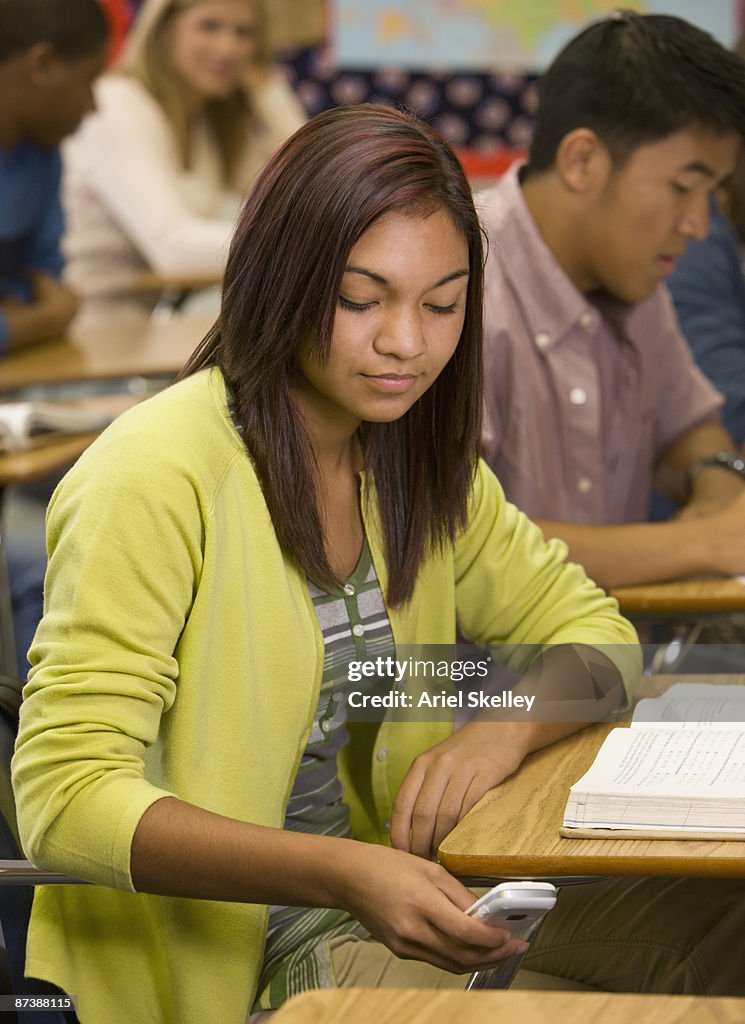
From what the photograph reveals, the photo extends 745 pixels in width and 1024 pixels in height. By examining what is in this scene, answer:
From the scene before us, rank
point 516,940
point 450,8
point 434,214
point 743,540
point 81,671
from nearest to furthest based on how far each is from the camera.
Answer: point 516,940 → point 81,671 → point 434,214 → point 743,540 → point 450,8

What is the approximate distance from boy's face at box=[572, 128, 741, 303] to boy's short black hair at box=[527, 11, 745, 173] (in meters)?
0.02

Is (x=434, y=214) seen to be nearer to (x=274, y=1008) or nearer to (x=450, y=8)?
(x=274, y=1008)

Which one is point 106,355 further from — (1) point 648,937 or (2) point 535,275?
(1) point 648,937

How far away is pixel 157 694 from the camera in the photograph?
1.15 meters

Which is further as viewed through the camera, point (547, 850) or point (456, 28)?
point (456, 28)

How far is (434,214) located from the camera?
1202mm

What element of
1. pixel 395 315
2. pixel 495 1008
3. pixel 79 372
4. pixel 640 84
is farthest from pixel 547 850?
pixel 79 372

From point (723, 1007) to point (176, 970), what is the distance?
21.2 inches

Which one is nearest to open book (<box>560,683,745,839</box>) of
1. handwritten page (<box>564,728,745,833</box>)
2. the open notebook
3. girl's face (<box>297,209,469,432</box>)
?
handwritten page (<box>564,728,745,833</box>)

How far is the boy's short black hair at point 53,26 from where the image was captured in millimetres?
3148

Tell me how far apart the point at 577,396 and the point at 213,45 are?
10.1ft

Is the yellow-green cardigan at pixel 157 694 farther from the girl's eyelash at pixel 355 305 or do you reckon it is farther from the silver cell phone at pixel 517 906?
the silver cell phone at pixel 517 906

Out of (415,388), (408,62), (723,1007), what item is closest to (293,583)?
(415,388)

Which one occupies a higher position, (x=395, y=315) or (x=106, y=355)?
(x=395, y=315)
